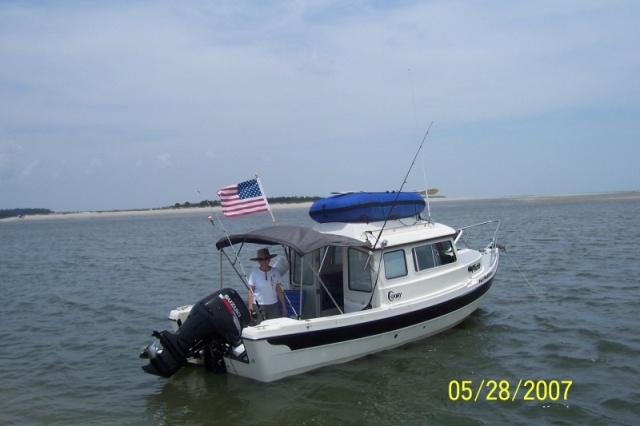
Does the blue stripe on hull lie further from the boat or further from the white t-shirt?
the white t-shirt

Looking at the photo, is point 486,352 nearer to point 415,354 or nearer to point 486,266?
point 415,354

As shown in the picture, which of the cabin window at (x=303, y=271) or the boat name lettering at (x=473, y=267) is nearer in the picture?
the cabin window at (x=303, y=271)

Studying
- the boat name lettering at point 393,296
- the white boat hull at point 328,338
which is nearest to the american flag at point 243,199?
the white boat hull at point 328,338

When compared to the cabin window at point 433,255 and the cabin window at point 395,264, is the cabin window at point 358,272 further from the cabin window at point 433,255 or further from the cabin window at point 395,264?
the cabin window at point 433,255

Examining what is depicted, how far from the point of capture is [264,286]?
913 cm

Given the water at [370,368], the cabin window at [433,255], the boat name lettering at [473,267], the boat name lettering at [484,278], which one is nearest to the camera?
the water at [370,368]

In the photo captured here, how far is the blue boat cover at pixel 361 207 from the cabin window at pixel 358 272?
613 millimetres

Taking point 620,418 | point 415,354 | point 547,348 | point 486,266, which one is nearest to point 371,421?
point 415,354

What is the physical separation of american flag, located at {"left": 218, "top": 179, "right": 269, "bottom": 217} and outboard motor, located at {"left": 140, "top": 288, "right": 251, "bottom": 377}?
1636 mm

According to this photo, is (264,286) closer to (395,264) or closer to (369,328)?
(369,328)

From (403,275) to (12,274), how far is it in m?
19.9

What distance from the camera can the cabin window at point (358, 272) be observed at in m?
9.58

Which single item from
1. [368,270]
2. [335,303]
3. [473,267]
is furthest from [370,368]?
[473,267]

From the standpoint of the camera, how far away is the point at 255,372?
26.7 ft
